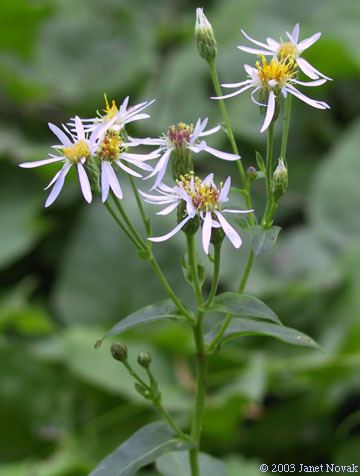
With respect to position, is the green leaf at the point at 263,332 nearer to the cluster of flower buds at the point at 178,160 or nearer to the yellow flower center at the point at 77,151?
the cluster of flower buds at the point at 178,160

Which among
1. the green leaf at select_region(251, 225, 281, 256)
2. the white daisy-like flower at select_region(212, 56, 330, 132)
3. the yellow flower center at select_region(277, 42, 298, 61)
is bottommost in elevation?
the green leaf at select_region(251, 225, 281, 256)

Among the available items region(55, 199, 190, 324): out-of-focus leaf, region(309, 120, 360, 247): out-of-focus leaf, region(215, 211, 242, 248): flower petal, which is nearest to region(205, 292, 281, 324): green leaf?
region(215, 211, 242, 248): flower petal

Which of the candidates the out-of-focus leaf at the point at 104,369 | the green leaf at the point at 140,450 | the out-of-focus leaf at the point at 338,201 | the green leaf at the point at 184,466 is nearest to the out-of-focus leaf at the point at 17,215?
the out-of-focus leaf at the point at 104,369

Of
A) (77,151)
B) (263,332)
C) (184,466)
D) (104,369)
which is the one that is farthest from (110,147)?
(104,369)

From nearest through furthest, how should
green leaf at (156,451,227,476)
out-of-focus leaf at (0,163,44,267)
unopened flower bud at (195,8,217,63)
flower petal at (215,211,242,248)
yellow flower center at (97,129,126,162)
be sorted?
flower petal at (215,211,242,248), yellow flower center at (97,129,126,162), unopened flower bud at (195,8,217,63), green leaf at (156,451,227,476), out-of-focus leaf at (0,163,44,267)

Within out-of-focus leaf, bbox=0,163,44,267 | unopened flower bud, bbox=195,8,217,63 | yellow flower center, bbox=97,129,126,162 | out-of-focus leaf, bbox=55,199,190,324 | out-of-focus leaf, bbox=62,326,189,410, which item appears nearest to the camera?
yellow flower center, bbox=97,129,126,162

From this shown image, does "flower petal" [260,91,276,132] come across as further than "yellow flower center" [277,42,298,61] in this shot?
No

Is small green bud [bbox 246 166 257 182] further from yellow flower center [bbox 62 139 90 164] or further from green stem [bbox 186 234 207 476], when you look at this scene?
yellow flower center [bbox 62 139 90 164]

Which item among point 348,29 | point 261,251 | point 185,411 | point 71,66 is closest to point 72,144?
point 261,251
